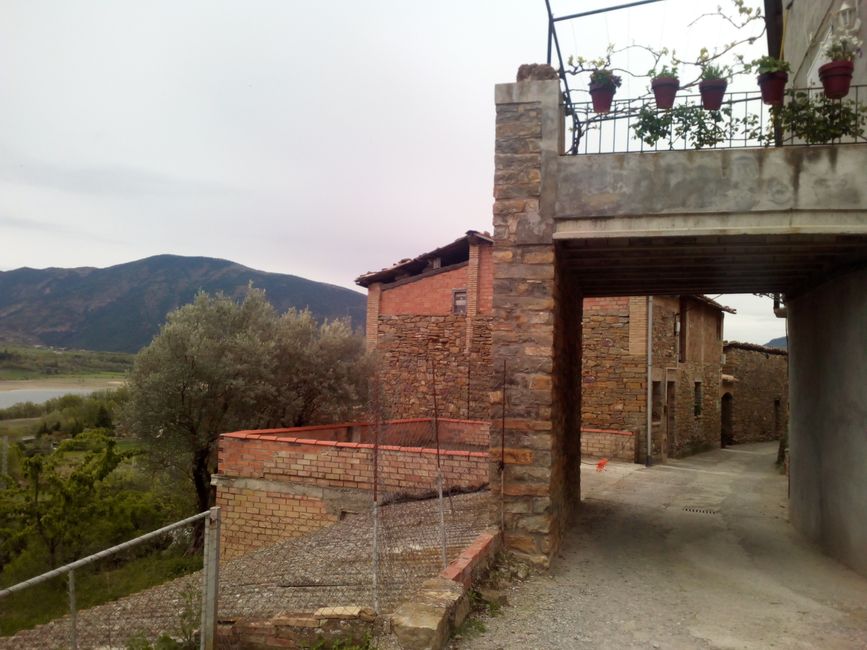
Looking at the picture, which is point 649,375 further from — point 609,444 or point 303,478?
point 303,478

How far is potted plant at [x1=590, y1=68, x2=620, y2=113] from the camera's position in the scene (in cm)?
611

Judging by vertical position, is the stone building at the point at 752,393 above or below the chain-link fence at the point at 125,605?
above

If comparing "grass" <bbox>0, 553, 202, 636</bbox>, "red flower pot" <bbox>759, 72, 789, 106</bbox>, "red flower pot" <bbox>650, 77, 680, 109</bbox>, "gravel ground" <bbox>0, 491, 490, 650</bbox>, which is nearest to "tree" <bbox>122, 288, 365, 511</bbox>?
"grass" <bbox>0, 553, 202, 636</bbox>

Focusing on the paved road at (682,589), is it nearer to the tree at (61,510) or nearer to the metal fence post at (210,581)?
the metal fence post at (210,581)

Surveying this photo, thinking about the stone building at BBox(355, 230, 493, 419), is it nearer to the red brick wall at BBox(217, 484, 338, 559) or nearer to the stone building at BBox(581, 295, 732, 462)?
the stone building at BBox(581, 295, 732, 462)

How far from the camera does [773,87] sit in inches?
227

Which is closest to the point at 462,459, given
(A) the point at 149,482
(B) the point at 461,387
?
(A) the point at 149,482

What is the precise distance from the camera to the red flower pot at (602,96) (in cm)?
615

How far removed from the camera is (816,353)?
300 inches

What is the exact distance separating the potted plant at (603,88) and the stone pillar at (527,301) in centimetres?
48

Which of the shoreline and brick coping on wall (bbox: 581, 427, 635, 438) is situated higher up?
brick coping on wall (bbox: 581, 427, 635, 438)

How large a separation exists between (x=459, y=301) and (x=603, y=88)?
1378cm

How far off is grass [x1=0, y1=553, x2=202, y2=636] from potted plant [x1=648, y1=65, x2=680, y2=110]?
9452 mm

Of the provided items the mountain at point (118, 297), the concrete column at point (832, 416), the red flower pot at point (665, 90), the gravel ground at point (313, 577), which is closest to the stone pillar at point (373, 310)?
the gravel ground at point (313, 577)
